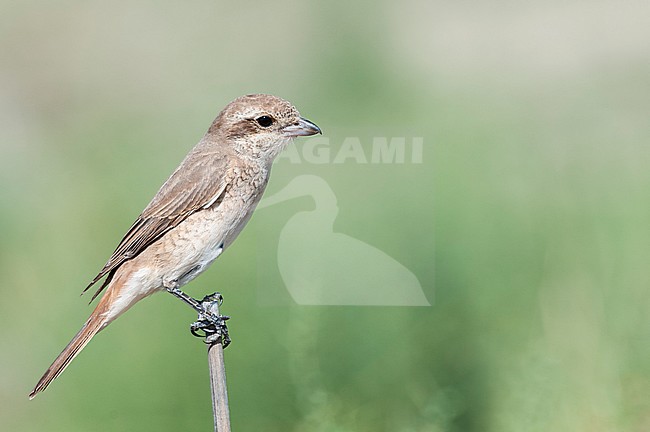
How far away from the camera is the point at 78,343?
2.61 m

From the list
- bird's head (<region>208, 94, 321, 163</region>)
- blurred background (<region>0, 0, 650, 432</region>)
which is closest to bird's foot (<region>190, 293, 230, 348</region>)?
bird's head (<region>208, 94, 321, 163</region>)

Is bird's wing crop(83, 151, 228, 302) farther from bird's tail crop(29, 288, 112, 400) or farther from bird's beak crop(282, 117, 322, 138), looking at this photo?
bird's beak crop(282, 117, 322, 138)

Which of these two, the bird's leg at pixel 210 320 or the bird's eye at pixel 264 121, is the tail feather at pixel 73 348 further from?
the bird's eye at pixel 264 121

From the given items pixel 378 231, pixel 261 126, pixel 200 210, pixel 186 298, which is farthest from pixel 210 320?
pixel 378 231

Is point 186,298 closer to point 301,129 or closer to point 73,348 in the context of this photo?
point 73,348

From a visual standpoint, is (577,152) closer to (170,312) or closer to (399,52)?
(399,52)

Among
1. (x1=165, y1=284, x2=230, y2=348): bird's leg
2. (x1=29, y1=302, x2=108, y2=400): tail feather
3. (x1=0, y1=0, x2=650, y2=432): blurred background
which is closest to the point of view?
(x1=29, y1=302, x2=108, y2=400): tail feather

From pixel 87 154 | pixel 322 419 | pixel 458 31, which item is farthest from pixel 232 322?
pixel 458 31

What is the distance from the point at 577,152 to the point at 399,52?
4.49 ft

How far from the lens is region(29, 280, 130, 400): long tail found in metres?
2.51

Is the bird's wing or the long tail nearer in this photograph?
the long tail

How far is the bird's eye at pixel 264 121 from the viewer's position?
274cm

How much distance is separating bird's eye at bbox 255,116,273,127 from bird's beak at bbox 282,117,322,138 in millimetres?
43

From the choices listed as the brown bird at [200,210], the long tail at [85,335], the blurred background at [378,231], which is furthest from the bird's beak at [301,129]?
the blurred background at [378,231]
